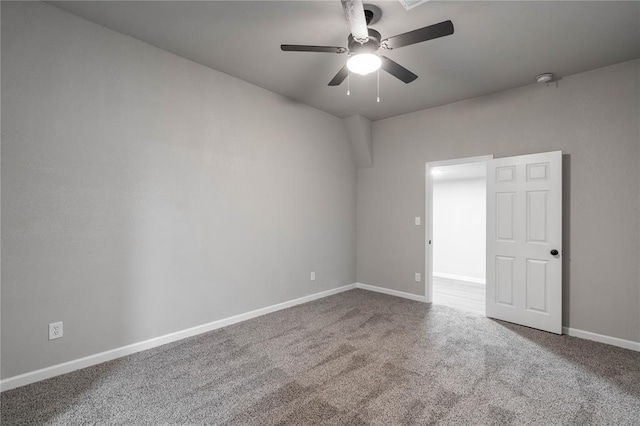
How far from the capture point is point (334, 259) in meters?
4.89

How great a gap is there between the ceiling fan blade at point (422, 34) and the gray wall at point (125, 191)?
6.62ft

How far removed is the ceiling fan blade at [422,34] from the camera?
1.95 m

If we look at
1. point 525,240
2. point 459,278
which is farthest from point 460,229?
point 525,240

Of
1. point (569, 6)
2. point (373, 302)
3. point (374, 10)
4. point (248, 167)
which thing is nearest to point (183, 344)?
point (248, 167)

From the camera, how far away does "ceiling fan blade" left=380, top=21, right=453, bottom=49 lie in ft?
6.40

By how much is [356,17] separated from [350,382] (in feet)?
8.35

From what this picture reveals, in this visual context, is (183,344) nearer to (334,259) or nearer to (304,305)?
Result: (304,305)

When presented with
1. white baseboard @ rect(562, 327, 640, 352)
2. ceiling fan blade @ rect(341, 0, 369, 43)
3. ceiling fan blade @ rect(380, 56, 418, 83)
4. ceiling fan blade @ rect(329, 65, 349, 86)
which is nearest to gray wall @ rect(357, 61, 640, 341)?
white baseboard @ rect(562, 327, 640, 352)

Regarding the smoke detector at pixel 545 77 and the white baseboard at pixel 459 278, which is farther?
the white baseboard at pixel 459 278

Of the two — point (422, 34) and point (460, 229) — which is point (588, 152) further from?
→ point (460, 229)

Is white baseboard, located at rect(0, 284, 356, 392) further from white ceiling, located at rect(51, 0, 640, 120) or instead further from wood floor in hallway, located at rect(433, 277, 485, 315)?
white ceiling, located at rect(51, 0, 640, 120)

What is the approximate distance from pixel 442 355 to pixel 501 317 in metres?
1.44

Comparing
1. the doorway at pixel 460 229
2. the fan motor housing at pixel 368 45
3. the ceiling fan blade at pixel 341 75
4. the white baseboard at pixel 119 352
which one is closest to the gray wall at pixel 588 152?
the doorway at pixel 460 229

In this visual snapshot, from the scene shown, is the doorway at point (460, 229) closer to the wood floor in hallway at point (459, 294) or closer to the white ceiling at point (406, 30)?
the wood floor in hallway at point (459, 294)
